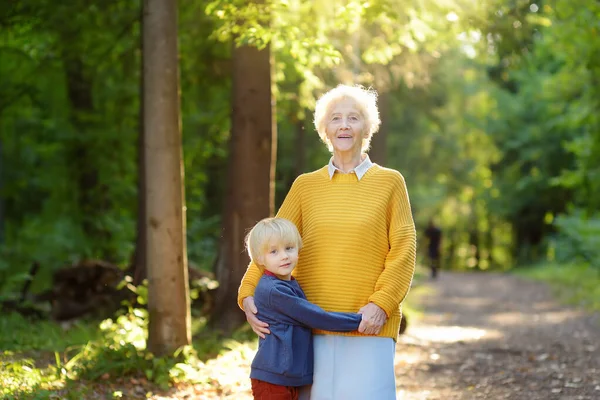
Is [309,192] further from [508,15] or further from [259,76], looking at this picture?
[508,15]

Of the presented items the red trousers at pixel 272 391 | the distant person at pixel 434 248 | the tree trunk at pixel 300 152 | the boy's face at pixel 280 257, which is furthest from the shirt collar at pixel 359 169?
the distant person at pixel 434 248

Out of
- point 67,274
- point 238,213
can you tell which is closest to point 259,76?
point 238,213

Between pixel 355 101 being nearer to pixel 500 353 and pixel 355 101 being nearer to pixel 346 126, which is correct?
pixel 346 126

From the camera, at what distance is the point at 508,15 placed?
12.8m

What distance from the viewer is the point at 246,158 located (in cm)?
1098

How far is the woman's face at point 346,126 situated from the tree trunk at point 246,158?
6270 millimetres

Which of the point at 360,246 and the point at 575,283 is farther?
the point at 575,283

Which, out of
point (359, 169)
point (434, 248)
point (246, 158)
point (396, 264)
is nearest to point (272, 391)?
point (396, 264)

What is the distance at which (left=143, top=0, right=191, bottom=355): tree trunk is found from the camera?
328 inches

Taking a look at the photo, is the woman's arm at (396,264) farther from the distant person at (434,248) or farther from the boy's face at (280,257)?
the distant person at (434,248)

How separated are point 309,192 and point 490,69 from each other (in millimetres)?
35615

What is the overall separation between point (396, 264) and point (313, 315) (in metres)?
0.48

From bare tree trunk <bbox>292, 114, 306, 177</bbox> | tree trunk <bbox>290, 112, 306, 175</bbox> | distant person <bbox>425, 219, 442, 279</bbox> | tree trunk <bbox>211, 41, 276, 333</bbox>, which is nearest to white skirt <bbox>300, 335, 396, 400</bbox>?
tree trunk <bbox>211, 41, 276, 333</bbox>

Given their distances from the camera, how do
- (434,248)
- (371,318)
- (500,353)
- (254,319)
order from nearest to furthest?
(371,318) < (254,319) < (500,353) < (434,248)
